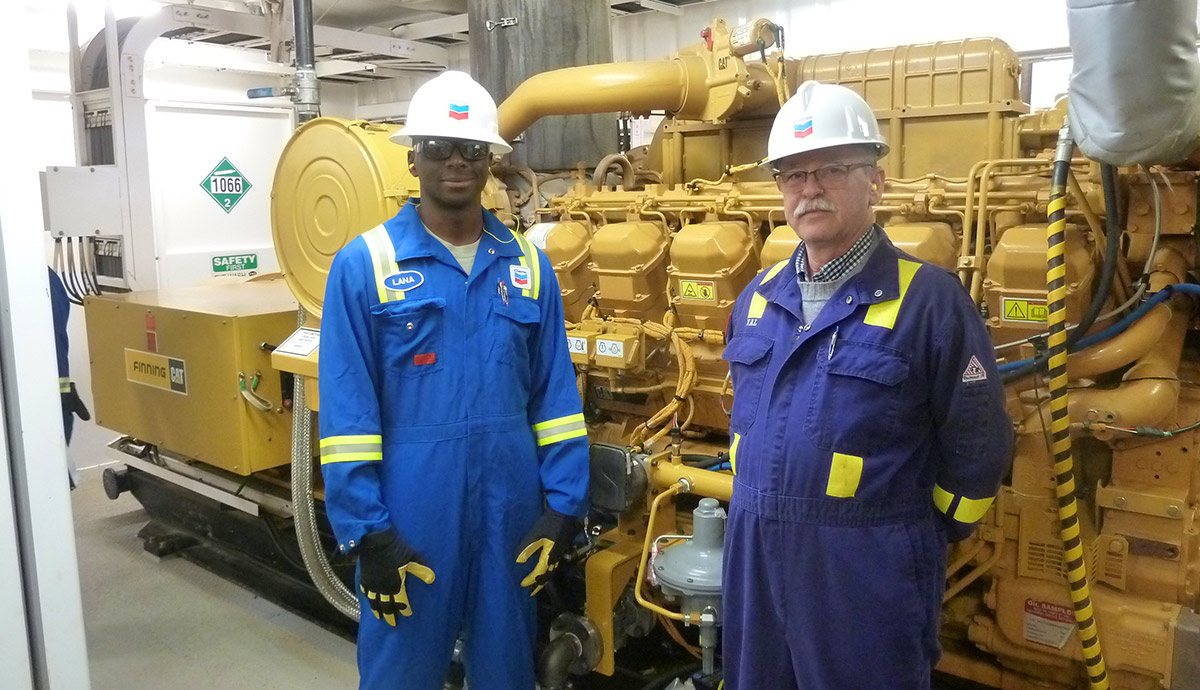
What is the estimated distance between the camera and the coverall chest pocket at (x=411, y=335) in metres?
2.18

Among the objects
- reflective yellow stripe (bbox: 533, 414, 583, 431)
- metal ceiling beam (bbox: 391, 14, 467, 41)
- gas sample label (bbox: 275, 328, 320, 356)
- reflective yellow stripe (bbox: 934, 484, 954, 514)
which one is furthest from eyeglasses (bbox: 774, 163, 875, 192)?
metal ceiling beam (bbox: 391, 14, 467, 41)

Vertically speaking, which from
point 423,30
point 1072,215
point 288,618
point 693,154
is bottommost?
point 288,618

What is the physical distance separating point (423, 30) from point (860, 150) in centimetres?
590

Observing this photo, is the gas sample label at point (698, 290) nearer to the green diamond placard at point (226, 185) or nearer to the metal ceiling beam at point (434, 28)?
the metal ceiling beam at point (434, 28)

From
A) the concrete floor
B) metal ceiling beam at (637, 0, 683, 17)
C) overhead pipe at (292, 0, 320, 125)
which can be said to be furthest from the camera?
metal ceiling beam at (637, 0, 683, 17)

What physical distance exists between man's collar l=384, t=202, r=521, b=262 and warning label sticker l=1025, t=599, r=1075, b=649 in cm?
169

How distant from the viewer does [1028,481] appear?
250 centimetres

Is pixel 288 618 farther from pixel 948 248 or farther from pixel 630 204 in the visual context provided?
pixel 948 248

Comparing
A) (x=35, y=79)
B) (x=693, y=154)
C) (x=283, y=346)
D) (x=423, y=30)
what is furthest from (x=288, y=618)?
(x=423, y=30)

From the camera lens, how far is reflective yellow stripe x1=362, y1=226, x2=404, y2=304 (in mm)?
2186

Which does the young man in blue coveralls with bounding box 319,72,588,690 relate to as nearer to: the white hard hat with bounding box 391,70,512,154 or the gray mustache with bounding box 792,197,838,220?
the white hard hat with bounding box 391,70,512,154

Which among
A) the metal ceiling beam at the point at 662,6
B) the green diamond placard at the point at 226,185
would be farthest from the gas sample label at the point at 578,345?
the green diamond placard at the point at 226,185

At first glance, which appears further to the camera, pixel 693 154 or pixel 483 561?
pixel 693 154

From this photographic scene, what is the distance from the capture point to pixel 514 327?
90.4 inches
